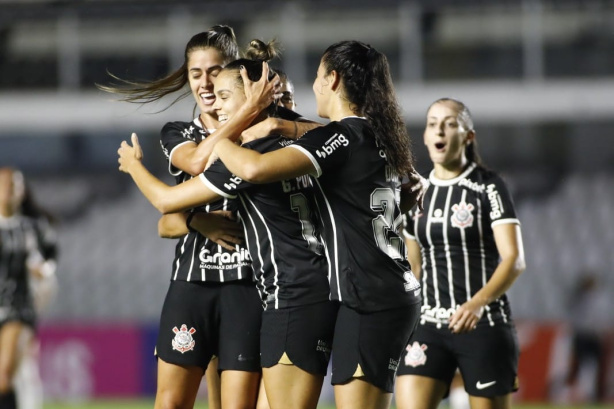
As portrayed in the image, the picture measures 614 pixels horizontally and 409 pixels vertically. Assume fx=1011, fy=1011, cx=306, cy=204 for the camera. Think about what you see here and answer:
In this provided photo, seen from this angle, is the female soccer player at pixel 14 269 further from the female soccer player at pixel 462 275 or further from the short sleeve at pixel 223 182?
the short sleeve at pixel 223 182

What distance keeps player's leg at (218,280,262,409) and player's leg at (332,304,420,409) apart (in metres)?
0.56

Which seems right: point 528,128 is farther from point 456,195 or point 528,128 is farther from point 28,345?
point 456,195

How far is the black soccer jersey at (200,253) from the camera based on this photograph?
4.29 meters

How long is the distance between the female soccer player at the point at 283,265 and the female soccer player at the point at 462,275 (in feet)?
4.50

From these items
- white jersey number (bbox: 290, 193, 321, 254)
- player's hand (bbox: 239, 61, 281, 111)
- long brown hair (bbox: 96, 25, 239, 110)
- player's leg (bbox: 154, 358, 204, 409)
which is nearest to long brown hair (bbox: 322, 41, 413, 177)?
player's hand (bbox: 239, 61, 281, 111)

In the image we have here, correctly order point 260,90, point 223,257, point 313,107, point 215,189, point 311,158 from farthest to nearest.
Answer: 1. point 313,107
2. point 223,257
3. point 260,90
4. point 215,189
5. point 311,158

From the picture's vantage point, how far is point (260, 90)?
3955mm

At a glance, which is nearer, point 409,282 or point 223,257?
point 409,282

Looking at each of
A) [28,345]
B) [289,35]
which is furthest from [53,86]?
[28,345]

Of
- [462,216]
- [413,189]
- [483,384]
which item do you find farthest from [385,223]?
[483,384]

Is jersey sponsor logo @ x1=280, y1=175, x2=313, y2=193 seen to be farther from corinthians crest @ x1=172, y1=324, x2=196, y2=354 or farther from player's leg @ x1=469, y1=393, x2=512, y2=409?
player's leg @ x1=469, y1=393, x2=512, y2=409

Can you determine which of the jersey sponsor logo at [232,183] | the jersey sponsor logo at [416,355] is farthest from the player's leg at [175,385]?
the jersey sponsor logo at [416,355]

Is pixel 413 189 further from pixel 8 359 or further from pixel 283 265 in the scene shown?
pixel 8 359

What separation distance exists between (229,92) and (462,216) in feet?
5.68
